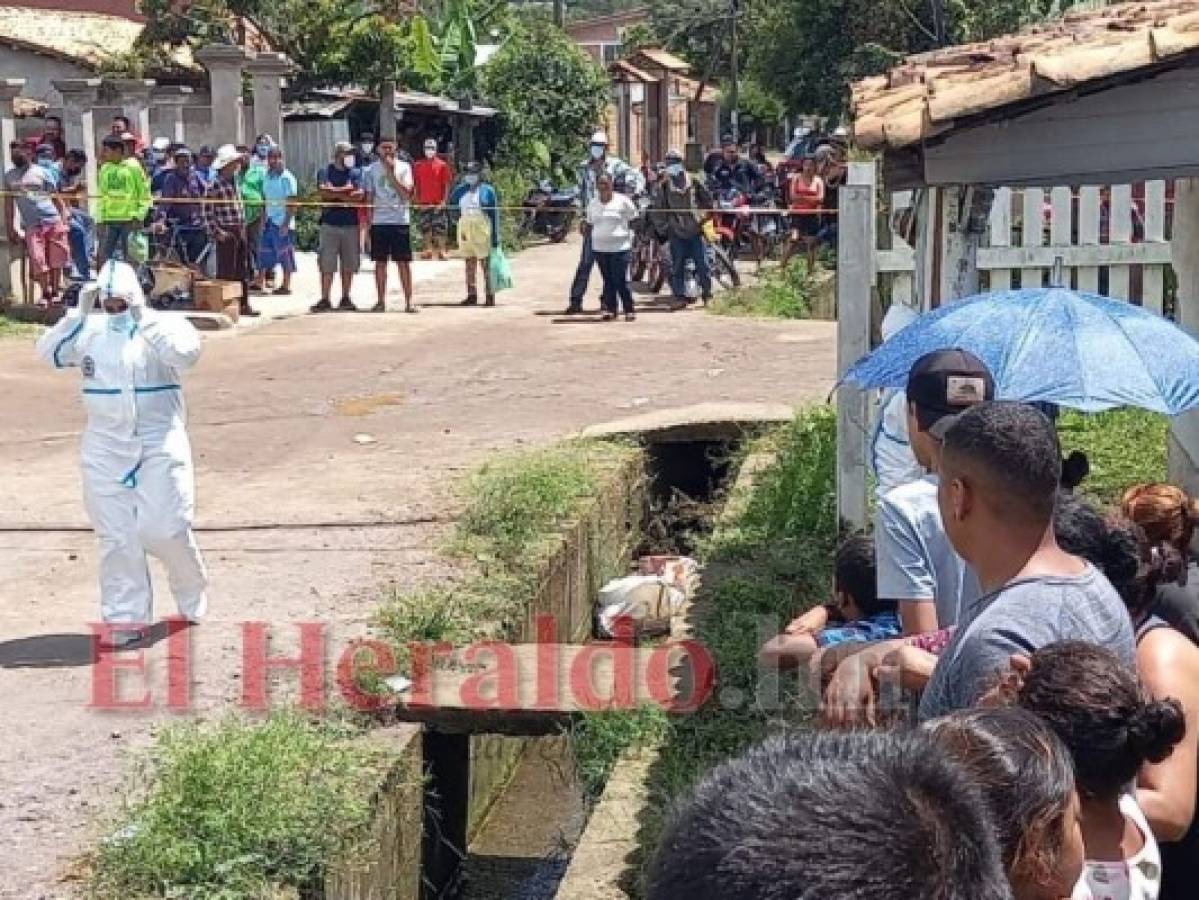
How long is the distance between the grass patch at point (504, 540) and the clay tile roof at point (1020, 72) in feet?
8.33

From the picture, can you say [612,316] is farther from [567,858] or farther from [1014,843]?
[1014,843]

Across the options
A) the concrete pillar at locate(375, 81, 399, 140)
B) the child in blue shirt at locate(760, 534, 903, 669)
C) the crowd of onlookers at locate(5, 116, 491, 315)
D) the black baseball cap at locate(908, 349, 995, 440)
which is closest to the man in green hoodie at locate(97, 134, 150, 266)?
the crowd of onlookers at locate(5, 116, 491, 315)

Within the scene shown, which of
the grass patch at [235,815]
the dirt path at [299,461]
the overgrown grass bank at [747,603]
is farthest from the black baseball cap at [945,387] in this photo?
the dirt path at [299,461]

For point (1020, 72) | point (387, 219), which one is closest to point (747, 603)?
point (1020, 72)

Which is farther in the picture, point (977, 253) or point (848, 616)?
point (977, 253)

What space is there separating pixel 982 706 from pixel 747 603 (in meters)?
4.83

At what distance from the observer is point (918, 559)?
12.9 ft

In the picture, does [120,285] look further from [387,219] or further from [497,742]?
[387,219]

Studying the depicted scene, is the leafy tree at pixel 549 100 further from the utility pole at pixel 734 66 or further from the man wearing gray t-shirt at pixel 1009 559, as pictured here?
the man wearing gray t-shirt at pixel 1009 559

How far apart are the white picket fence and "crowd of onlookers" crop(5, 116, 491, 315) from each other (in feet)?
29.5

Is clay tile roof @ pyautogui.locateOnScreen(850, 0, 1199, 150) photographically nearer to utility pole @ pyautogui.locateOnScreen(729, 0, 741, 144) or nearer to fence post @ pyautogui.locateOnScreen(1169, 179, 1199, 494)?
fence post @ pyautogui.locateOnScreen(1169, 179, 1199, 494)

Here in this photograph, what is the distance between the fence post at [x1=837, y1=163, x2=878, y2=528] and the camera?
7.29 m

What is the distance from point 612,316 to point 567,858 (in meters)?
9.85

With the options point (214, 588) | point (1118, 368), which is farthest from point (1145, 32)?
point (214, 588)
